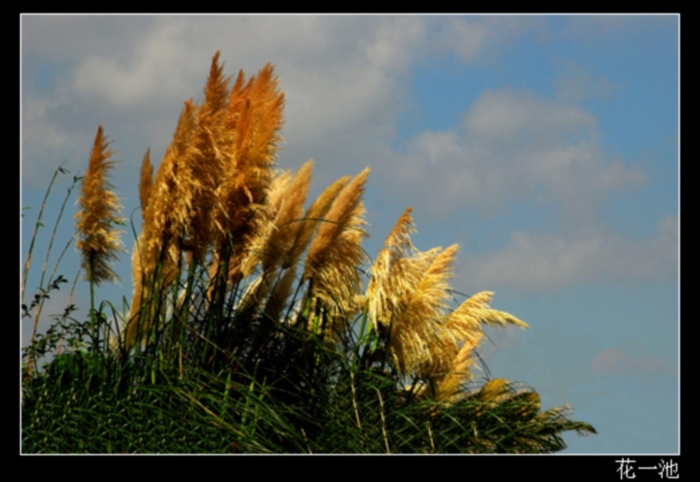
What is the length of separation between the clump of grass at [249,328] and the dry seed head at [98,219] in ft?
0.03

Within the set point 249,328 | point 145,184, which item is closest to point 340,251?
point 249,328

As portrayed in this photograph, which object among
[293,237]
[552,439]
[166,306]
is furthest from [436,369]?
[166,306]

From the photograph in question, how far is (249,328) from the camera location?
572cm

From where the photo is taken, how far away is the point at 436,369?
643 cm

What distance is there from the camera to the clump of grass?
503cm

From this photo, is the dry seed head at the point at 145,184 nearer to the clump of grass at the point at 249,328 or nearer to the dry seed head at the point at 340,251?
the clump of grass at the point at 249,328

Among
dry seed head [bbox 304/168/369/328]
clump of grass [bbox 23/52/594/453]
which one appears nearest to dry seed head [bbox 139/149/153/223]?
clump of grass [bbox 23/52/594/453]

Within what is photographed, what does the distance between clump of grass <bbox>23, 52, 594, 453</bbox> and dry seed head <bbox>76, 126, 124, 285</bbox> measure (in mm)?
10

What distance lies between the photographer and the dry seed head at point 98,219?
5.61 metres

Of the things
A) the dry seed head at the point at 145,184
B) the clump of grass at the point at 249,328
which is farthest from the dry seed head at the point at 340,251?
the dry seed head at the point at 145,184

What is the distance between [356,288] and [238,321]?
76cm

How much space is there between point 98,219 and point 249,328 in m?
1.10

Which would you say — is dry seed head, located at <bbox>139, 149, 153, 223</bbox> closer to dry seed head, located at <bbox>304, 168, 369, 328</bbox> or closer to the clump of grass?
the clump of grass

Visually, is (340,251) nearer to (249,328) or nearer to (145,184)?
(249,328)
